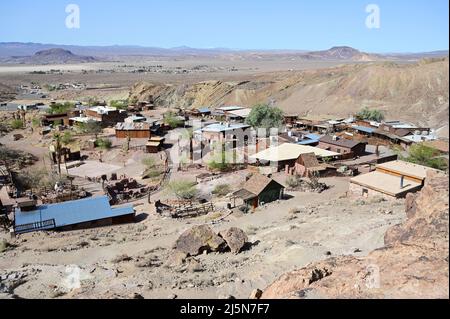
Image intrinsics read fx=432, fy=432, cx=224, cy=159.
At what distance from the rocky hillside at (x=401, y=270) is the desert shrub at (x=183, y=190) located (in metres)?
20.4

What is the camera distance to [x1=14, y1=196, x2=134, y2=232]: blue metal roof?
2461 centimetres

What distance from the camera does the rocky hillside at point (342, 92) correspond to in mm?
70750

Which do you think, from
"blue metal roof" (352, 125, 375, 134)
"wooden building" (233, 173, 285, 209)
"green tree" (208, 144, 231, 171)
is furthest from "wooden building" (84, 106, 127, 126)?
"wooden building" (233, 173, 285, 209)

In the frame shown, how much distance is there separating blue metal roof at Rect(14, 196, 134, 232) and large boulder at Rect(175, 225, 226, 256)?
8578mm

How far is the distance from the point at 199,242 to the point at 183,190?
13261mm

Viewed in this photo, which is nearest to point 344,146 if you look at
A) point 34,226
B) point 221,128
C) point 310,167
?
point 310,167

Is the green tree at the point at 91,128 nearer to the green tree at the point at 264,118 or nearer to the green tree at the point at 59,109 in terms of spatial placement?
the green tree at the point at 59,109

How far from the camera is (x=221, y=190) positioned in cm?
3244

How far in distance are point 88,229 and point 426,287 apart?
806 inches

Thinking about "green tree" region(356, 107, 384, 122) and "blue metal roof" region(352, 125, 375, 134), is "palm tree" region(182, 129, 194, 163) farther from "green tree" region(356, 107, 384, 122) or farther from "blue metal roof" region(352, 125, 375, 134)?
"green tree" region(356, 107, 384, 122)

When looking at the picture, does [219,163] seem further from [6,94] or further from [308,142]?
[6,94]

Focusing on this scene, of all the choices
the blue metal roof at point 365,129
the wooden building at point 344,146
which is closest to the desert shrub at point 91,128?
the wooden building at point 344,146
